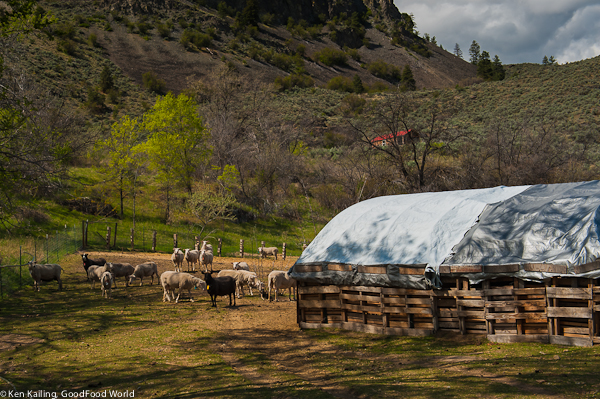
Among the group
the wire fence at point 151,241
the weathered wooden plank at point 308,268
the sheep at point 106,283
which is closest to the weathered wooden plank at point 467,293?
the weathered wooden plank at point 308,268

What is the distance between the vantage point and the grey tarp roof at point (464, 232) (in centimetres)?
1183

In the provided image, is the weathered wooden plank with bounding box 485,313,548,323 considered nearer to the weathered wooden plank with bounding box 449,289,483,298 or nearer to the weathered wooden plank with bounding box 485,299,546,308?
the weathered wooden plank with bounding box 485,299,546,308

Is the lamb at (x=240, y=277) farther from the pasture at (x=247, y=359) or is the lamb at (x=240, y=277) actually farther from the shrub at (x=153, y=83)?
the shrub at (x=153, y=83)

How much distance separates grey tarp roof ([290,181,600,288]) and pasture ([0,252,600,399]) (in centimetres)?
188

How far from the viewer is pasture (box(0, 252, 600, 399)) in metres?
9.00

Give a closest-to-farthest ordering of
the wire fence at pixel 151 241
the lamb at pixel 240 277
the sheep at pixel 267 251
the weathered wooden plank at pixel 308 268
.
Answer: the weathered wooden plank at pixel 308 268 → the lamb at pixel 240 277 → the sheep at pixel 267 251 → the wire fence at pixel 151 241

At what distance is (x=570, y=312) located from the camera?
11.1m

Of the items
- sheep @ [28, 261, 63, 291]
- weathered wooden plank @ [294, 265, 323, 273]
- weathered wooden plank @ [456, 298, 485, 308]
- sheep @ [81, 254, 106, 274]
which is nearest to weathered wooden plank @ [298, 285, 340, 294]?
weathered wooden plank @ [294, 265, 323, 273]

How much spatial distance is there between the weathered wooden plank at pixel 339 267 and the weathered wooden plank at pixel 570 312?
529 cm

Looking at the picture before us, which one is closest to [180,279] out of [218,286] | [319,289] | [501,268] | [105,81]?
[218,286]

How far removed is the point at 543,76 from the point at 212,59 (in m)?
70.1

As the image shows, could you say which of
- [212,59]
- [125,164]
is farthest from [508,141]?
[212,59]

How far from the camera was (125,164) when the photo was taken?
42406mm

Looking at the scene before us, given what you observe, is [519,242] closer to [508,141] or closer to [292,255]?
[292,255]
